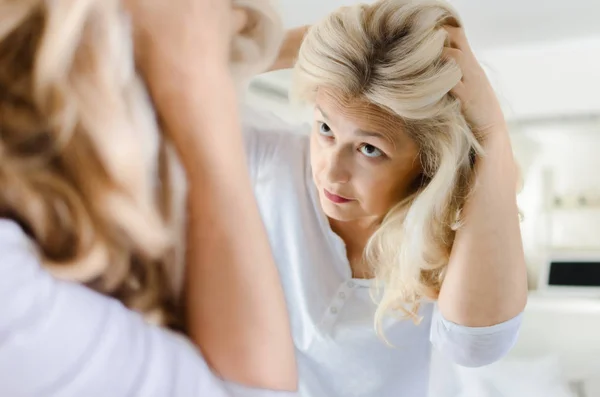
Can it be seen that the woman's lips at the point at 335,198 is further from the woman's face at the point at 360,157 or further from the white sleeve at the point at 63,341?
the white sleeve at the point at 63,341

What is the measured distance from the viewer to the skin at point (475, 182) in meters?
0.48

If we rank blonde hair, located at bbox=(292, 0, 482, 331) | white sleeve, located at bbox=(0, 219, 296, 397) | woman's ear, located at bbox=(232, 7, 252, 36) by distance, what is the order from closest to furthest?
white sleeve, located at bbox=(0, 219, 296, 397) → woman's ear, located at bbox=(232, 7, 252, 36) → blonde hair, located at bbox=(292, 0, 482, 331)

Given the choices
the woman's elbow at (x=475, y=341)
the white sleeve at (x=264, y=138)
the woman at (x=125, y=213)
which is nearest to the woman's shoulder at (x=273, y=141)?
the white sleeve at (x=264, y=138)

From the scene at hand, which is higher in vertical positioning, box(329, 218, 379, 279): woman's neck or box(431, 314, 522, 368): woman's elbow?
box(329, 218, 379, 279): woman's neck

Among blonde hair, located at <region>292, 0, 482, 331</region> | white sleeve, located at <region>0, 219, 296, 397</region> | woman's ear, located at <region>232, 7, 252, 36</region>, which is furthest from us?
blonde hair, located at <region>292, 0, 482, 331</region>

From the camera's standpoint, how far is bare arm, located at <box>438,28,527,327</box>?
1.58ft

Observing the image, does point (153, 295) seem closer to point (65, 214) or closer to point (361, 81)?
point (65, 214)

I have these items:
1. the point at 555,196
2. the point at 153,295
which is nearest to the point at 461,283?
the point at 555,196

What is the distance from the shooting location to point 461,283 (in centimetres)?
51

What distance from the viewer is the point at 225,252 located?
324mm

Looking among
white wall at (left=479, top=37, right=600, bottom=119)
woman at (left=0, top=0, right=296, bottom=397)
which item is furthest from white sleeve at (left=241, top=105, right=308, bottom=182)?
white wall at (left=479, top=37, right=600, bottom=119)

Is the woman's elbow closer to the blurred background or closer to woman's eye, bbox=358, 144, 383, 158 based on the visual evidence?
the blurred background

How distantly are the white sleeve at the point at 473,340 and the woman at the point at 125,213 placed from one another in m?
0.25

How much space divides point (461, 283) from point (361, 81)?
0.22 m
